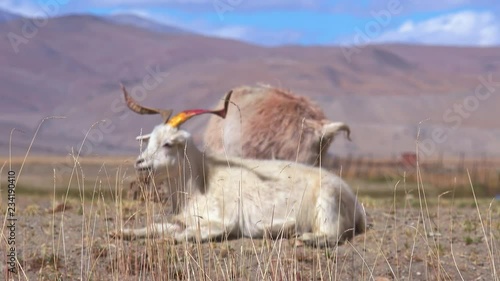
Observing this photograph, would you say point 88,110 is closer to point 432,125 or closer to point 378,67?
point 432,125

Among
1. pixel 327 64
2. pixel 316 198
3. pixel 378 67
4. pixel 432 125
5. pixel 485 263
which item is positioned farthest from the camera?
pixel 378 67

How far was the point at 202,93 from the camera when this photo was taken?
14850cm

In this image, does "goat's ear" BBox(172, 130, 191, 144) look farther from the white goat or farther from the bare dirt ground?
the bare dirt ground

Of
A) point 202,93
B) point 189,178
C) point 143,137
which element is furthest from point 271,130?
point 202,93

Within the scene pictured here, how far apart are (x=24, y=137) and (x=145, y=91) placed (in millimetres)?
35551

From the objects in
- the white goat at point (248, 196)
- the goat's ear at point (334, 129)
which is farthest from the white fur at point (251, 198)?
the goat's ear at point (334, 129)

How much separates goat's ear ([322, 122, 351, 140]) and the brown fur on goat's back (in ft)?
0.39

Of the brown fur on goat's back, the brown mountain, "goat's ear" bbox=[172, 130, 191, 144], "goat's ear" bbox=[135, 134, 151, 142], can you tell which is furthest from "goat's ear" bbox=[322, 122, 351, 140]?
the brown mountain

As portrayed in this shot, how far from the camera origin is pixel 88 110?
149m

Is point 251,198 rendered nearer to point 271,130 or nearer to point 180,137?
point 180,137

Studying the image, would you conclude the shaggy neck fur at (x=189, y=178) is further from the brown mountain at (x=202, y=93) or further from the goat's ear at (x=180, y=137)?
the brown mountain at (x=202, y=93)

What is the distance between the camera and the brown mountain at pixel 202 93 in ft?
399

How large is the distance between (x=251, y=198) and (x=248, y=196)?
4 centimetres

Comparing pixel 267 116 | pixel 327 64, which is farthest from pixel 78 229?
pixel 327 64
